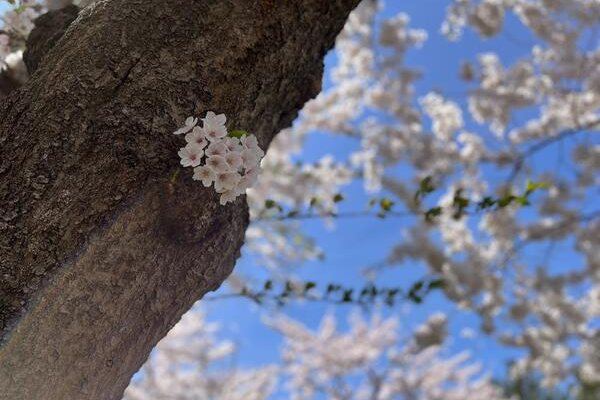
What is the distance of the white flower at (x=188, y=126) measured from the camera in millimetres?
830

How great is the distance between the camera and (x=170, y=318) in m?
0.90

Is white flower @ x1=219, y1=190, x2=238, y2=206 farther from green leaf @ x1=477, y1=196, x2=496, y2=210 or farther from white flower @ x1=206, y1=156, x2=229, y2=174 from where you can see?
green leaf @ x1=477, y1=196, x2=496, y2=210

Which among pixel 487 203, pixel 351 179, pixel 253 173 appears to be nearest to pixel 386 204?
pixel 487 203

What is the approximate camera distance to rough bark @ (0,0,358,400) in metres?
0.74

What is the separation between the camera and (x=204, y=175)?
2.82 ft

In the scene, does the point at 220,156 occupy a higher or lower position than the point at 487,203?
lower

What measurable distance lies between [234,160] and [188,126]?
0.10 m

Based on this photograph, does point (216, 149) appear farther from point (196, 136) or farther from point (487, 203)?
point (487, 203)

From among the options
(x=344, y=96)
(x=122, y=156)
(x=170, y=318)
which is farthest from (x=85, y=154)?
(x=344, y=96)

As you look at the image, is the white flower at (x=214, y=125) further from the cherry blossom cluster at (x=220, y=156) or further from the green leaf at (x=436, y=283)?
the green leaf at (x=436, y=283)

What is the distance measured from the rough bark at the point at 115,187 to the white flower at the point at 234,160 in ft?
0.23

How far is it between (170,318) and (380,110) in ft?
20.3

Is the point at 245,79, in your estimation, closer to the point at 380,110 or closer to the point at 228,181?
the point at 228,181

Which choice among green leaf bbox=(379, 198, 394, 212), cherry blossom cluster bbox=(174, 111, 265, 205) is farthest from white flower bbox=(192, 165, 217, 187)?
green leaf bbox=(379, 198, 394, 212)
